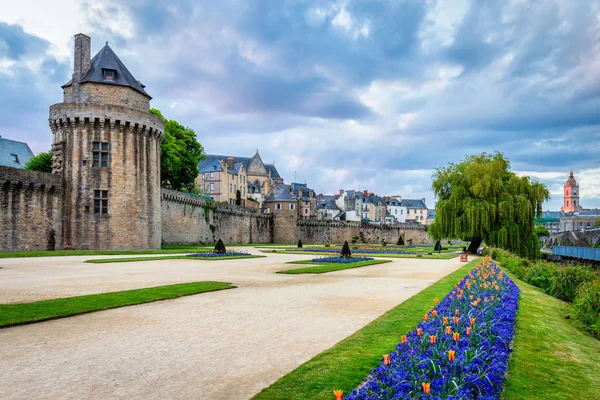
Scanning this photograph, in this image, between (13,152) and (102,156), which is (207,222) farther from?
(13,152)

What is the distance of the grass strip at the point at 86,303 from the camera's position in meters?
8.83

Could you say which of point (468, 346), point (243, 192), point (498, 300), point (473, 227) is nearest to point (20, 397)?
point (468, 346)

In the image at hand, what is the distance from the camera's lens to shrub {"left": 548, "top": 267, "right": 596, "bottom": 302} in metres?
14.3

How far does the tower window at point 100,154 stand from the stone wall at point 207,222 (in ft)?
35.1

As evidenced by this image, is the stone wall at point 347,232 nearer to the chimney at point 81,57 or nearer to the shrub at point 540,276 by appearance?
the chimney at point 81,57

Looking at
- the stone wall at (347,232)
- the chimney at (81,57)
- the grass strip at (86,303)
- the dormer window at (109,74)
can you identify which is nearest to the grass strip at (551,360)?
the grass strip at (86,303)

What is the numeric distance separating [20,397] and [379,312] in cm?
703

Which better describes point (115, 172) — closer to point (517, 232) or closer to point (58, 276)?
point (58, 276)

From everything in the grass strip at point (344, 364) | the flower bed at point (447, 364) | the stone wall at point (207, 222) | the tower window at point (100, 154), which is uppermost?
the tower window at point (100, 154)

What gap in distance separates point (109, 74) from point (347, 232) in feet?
190

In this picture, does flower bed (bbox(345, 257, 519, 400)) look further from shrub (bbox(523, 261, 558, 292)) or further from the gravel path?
shrub (bbox(523, 261, 558, 292))

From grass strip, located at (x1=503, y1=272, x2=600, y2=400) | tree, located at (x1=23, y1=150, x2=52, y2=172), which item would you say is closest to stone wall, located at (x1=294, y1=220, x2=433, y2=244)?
tree, located at (x1=23, y1=150, x2=52, y2=172)

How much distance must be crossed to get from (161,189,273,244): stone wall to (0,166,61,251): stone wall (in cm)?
1282

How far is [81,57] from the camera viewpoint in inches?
1473
